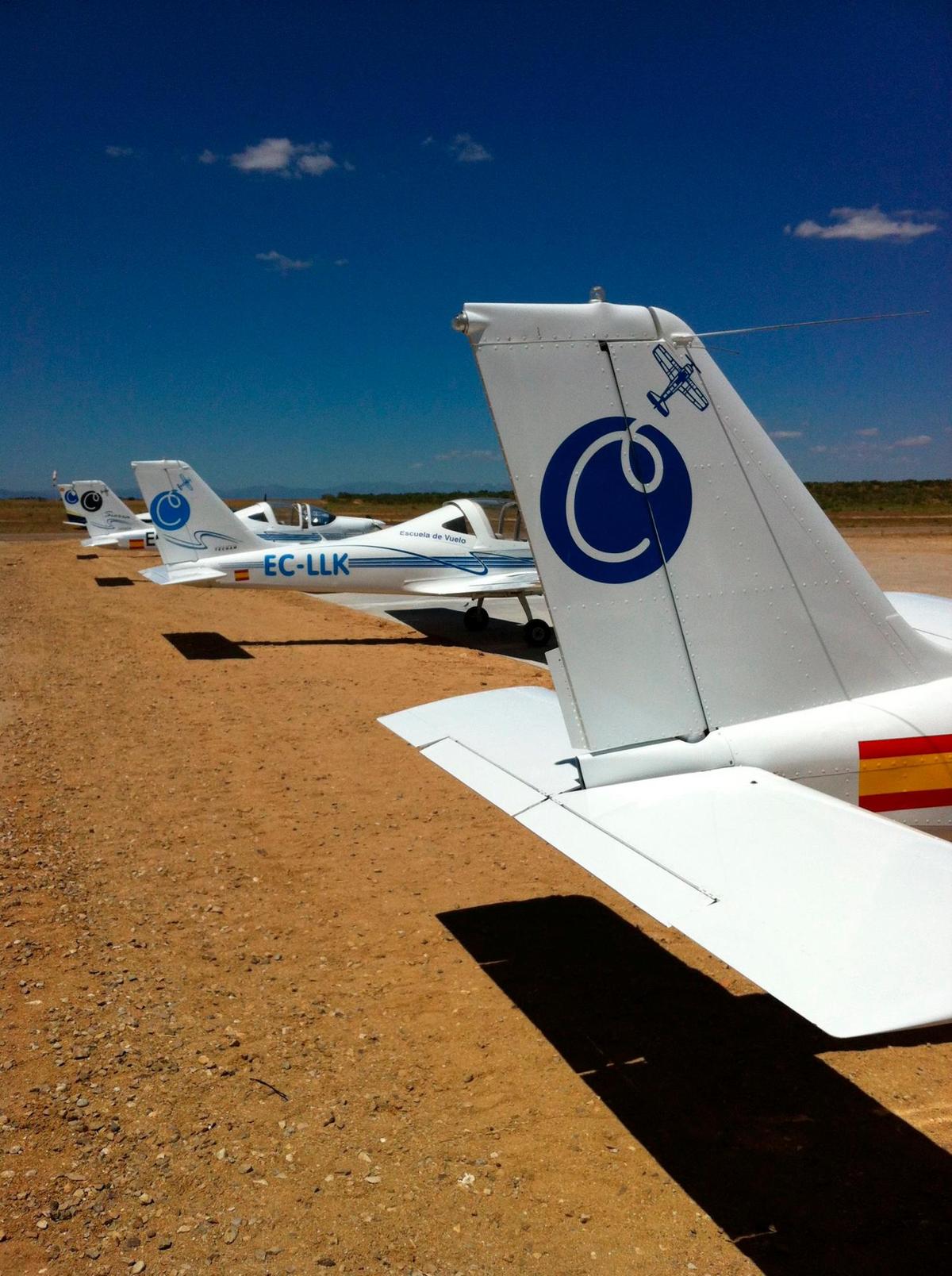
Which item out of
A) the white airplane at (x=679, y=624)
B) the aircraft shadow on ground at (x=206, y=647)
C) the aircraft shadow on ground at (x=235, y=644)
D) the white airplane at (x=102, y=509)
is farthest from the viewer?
the white airplane at (x=102, y=509)

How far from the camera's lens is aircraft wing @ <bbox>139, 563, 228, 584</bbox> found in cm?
1446

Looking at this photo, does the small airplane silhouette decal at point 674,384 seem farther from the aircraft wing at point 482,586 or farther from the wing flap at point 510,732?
the aircraft wing at point 482,586

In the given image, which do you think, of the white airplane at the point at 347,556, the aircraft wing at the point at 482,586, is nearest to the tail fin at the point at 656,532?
the aircraft wing at the point at 482,586

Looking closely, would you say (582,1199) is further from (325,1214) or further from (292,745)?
(292,745)

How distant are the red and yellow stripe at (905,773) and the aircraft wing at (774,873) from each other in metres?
0.54

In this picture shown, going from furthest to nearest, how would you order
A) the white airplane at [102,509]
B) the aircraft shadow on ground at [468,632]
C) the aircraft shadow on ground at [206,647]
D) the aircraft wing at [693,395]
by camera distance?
1. the white airplane at [102,509]
2. the aircraft shadow on ground at [468,632]
3. the aircraft shadow on ground at [206,647]
4. the aircraft wing at [693,395]

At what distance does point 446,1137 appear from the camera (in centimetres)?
316

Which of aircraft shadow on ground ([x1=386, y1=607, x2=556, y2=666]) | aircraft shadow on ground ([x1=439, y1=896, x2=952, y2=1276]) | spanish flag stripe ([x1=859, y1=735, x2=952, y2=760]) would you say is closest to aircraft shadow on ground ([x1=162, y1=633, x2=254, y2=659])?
aircraft shadow on ground ([x1=386, y1=607, x2=556, y2=666])

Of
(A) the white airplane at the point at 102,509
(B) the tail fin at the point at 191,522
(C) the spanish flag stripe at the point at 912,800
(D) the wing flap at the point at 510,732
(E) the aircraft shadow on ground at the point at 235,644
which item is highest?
(A) the white airplane at the point at 102,509

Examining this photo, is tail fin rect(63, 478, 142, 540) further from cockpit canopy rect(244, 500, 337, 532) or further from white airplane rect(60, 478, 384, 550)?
cockpit canopy rect(244, 500, 337, 532)

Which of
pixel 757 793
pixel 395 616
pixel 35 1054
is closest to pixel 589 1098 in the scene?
pixel 757 793

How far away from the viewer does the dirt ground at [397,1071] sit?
2.74m

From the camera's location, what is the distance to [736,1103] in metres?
3.38

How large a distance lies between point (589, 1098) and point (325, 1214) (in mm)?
1112
